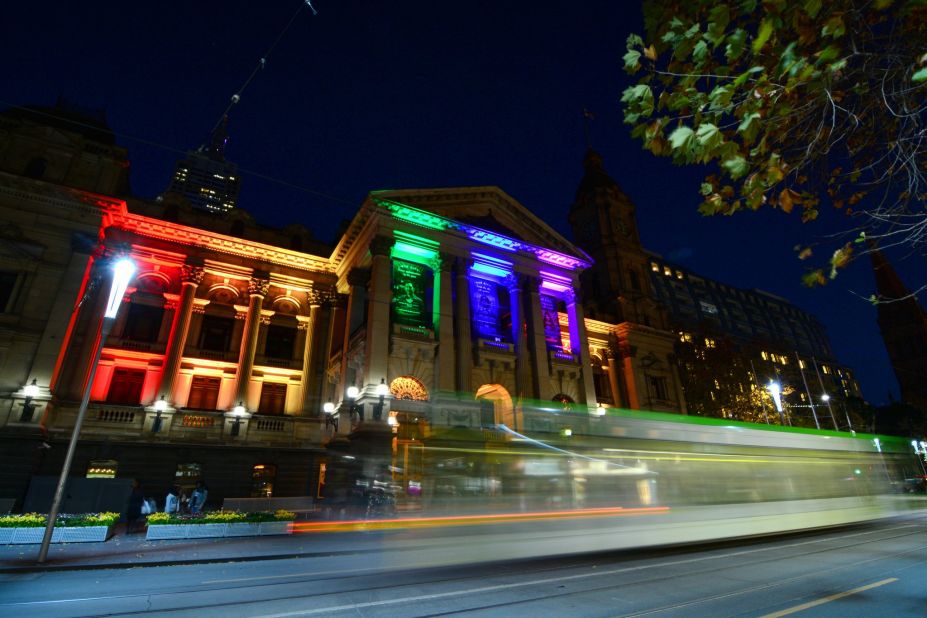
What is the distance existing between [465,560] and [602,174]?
1859 inches

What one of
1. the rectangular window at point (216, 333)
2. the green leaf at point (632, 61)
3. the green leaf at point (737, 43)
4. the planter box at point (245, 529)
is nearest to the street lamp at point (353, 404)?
the planter box at point (245, 529)

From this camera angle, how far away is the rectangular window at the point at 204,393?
24.8 metres

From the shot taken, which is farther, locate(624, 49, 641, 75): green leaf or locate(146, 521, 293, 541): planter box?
locate(146, 521, 293, 541): planter box

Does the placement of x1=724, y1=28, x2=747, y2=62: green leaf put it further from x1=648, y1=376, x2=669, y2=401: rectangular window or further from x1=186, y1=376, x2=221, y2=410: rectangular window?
x1=648, y1=376, x2=669, y2=401: rectangular window

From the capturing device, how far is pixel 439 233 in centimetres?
2759

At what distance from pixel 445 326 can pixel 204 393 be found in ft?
49.0

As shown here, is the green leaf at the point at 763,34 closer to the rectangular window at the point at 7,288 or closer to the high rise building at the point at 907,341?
the rectangular window at the point at 7,288

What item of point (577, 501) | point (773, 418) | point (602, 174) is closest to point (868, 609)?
point (577, 501)

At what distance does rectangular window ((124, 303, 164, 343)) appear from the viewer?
24.7 meters

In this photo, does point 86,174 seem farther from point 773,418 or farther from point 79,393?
point 773,418

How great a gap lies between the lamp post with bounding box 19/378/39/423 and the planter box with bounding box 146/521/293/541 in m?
10.4

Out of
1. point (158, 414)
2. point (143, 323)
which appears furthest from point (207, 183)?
point (158, 414)

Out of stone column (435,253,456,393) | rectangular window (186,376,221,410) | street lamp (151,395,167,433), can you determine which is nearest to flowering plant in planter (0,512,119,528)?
street lamp (151,395,167,433)

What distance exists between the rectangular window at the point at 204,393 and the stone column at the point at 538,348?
760 inches
